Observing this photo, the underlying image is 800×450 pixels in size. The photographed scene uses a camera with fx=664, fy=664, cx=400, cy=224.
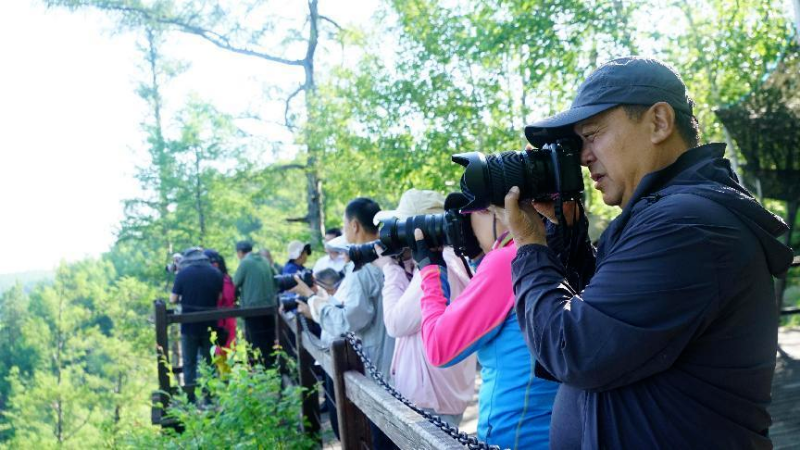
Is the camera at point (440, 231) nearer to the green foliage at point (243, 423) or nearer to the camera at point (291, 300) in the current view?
the green foliage at point (243, 423)

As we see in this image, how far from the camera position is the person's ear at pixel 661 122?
1.44 m

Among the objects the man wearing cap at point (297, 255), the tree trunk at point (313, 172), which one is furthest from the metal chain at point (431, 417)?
the tree trunk at point (313, 172)

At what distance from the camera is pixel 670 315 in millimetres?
1192

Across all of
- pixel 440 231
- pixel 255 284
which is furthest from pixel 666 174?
Answer: pixel 255 284

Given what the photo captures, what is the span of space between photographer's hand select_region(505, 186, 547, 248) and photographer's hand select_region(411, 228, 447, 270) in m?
0.98

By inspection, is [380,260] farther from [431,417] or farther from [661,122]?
[661,122]

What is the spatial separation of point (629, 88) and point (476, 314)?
867mm

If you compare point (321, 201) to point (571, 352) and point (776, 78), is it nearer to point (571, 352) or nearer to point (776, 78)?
point (776, 78)

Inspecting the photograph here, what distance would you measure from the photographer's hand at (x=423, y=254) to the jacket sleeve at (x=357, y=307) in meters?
1.03

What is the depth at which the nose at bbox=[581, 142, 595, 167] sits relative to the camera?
5.10 ft

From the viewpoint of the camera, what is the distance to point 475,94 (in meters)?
8.70

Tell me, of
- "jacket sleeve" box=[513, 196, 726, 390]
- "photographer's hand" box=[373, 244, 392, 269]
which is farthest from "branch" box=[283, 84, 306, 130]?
"jacket sleeve" box=[513, 196, 726, 390]

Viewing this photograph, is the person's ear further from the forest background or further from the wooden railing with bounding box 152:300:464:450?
the forest background

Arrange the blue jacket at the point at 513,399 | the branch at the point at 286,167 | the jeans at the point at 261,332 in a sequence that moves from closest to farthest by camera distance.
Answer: the blue jacket at the point at 513,399, the jeans at the point at 261,332, the branch at the point at 286,167
